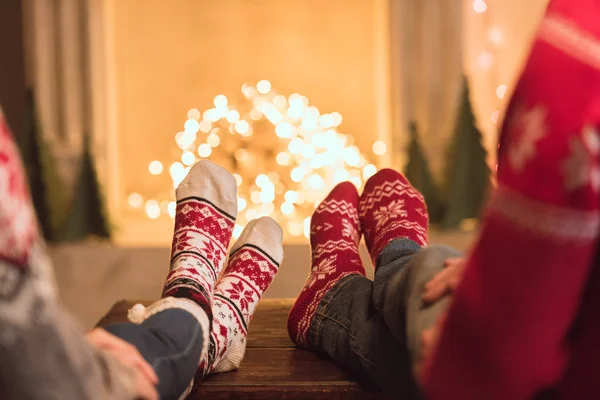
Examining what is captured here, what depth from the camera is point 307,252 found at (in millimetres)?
2455

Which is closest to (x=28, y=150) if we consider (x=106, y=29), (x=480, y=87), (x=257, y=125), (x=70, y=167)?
(x=70, y=167)

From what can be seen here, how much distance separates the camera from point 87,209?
2.48 m

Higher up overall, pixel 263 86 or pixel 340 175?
pixel 263 86

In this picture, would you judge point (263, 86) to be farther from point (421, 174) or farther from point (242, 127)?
point (421, 174)

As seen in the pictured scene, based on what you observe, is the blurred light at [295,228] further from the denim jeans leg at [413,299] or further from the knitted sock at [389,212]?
the denim jeans leg at [413,299]

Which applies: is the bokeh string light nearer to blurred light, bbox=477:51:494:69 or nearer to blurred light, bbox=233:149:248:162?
blurred light, bbox=233:149:248:162

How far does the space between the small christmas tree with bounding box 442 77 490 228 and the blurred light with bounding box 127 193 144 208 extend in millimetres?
1446

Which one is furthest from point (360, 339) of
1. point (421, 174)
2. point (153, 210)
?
point (153, 210)

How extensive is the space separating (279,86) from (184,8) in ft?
1.95

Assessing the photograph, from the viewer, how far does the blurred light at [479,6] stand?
98.3 inches

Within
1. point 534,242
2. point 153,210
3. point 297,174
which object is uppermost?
point 534,242

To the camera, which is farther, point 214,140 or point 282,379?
point 214,140

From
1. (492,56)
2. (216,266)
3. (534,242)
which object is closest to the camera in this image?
(534,242)

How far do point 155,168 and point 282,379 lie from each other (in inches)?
90.5
